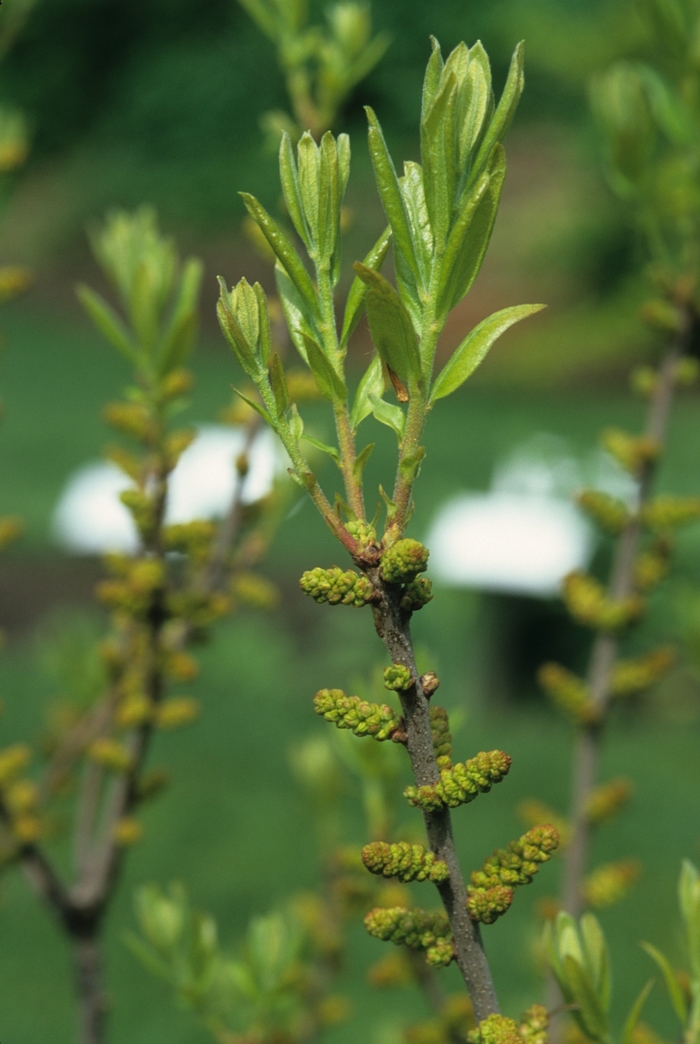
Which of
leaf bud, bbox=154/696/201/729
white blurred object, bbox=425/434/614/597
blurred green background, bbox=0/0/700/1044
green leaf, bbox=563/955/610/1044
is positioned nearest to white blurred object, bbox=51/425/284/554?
blurred green background, bbox=0/0/700/1044

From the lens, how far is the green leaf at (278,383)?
0.72 ft

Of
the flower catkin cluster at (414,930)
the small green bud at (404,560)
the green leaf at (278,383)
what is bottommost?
the flower catkin cluster at (414,930)

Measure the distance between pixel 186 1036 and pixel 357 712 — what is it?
141cm

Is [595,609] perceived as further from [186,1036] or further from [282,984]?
[186,1036]

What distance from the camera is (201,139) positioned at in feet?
18.6

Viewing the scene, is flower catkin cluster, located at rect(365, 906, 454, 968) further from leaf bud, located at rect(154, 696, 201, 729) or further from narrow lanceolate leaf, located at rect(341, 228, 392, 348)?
leaf bud, located at rect(154, 696, 201, 729)

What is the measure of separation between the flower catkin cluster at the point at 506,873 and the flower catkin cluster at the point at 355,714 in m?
0.04

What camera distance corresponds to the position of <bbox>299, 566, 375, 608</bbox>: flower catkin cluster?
207 millimetres

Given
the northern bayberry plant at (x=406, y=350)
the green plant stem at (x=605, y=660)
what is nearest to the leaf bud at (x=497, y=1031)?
the northern bayberry plant at (x=406, y=350)

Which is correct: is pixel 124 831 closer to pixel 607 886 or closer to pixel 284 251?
pixel 607 886

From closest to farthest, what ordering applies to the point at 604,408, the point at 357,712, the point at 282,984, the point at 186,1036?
the point at 357,712
the point at 282,984
the point at 186,1036
the point at 604,408

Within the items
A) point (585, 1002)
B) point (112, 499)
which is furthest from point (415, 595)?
point (112, 499)

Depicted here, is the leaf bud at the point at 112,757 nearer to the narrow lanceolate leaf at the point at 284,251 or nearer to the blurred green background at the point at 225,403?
the blurred green background at the point at 225,403

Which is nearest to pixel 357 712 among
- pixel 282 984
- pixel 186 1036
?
pixel 282 984
